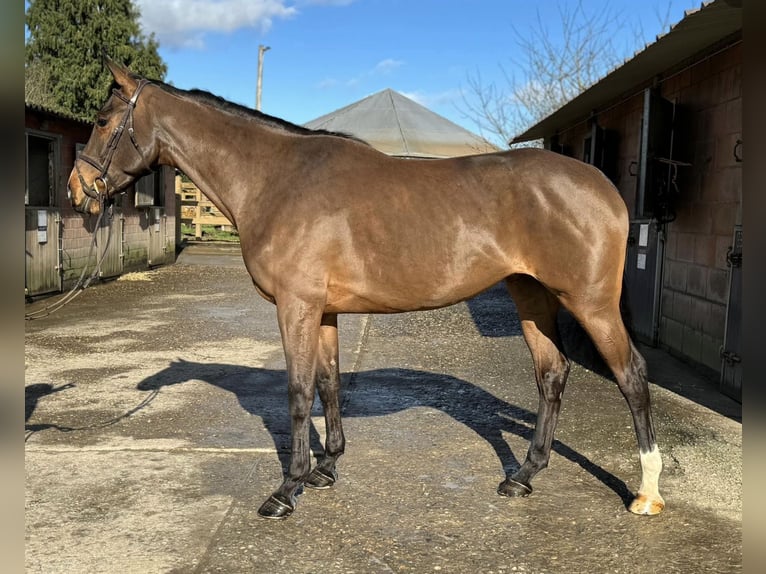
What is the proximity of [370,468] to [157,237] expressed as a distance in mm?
12630

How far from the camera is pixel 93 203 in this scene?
3.38 meters

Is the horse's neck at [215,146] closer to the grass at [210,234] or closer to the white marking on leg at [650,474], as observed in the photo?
the white marking on leg at [650,474]

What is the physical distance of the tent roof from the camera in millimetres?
4461

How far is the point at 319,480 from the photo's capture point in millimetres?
3326

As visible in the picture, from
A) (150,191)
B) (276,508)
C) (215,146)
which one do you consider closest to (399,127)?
(150,191)

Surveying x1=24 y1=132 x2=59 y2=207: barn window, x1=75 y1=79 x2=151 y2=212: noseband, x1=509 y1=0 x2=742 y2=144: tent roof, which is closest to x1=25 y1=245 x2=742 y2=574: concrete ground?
x1=75 y1=79 x2=151 y2=212: noseband

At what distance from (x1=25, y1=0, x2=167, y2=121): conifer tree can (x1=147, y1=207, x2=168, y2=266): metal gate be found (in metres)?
9.54

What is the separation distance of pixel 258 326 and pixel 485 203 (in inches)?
222

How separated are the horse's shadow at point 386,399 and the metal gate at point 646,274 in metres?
2.77

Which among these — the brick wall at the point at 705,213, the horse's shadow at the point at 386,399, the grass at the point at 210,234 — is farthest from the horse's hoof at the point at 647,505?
the grass at the point at 210,234

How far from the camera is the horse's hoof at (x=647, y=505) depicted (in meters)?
2.99

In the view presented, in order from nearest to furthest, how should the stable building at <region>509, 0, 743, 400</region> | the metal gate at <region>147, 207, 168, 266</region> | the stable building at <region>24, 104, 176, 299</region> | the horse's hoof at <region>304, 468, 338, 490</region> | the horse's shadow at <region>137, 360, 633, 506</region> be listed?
the horse's hoof at <region>304, 468, 338, 490</region>, the horse's shadow at <region>137, 360, 633, 506</region>, the stable building at <region>509, 0, 743, 400</region>, the stable building at <region>24, 104, 176, 299</region>, the metal gate at <region>147, 207, 168, 266</region>

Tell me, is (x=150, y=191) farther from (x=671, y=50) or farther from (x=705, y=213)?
(x=705, y=213)

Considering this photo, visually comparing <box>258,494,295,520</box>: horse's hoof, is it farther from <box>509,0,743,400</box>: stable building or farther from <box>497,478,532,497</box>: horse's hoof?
<box>509,0,743,400</box>: stable building
